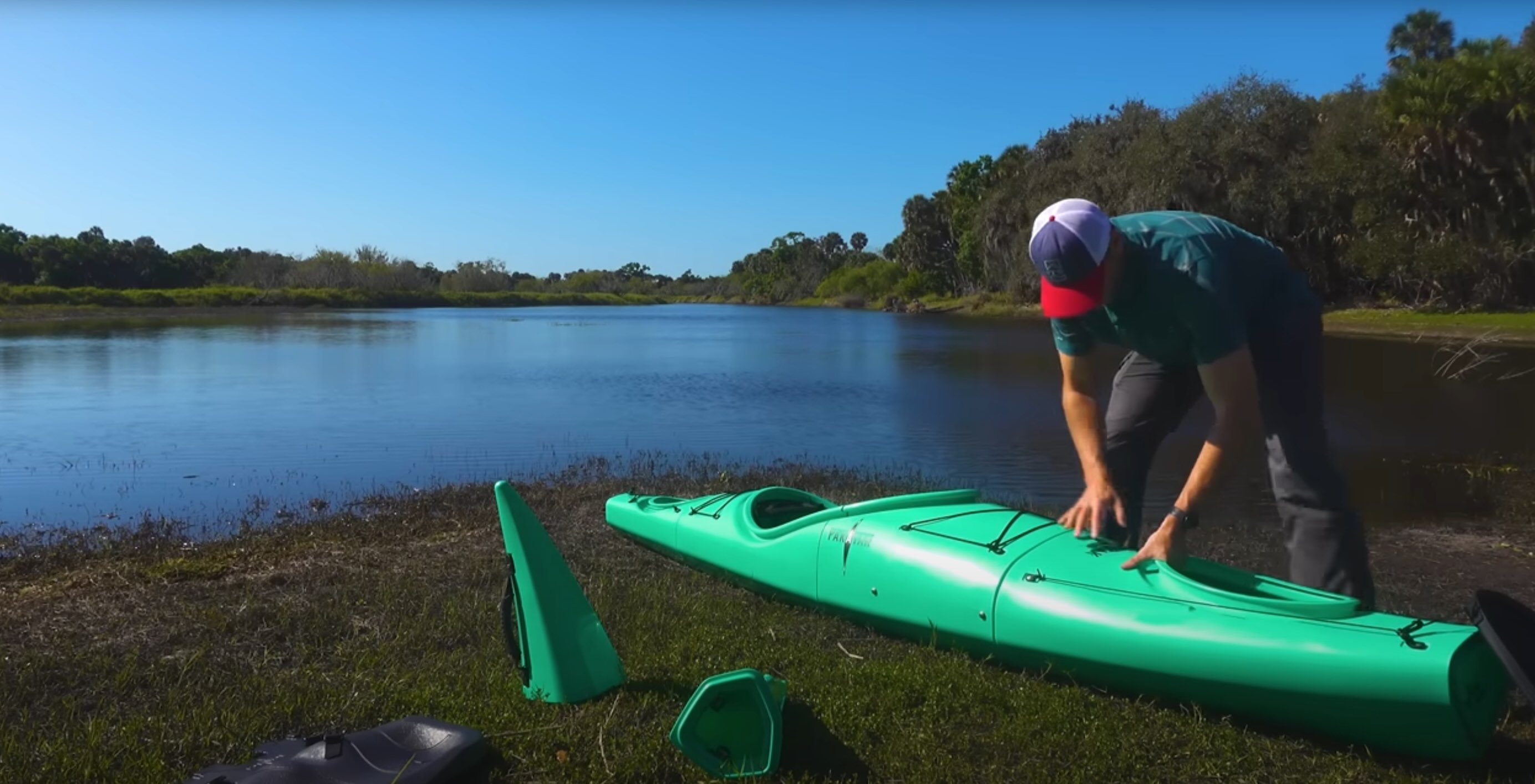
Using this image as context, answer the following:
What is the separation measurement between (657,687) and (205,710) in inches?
57.4

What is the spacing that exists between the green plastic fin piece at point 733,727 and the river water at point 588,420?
16.4ft

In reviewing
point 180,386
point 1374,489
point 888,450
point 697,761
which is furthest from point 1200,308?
point 180,386

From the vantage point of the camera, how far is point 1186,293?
3.34 metres

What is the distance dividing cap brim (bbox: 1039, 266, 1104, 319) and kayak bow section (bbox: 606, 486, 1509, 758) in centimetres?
99

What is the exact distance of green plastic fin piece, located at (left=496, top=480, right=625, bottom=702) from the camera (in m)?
3.48

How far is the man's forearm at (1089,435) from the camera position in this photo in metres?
3.82

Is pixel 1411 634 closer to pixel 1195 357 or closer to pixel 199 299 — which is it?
pixel 1195 357

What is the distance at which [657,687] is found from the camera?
11.8ft

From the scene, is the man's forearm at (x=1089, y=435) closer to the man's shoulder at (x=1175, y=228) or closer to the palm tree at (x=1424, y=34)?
the man's shoulder at (x=1175, y=228)

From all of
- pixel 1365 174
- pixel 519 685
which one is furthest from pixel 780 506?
pixel 1365 174

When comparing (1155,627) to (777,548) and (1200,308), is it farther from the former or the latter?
(777,548)

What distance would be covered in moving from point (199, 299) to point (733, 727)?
6962 centimetres

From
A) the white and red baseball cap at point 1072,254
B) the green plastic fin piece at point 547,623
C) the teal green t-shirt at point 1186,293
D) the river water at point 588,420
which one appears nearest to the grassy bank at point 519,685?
the green plastic fin piece at point 547,623

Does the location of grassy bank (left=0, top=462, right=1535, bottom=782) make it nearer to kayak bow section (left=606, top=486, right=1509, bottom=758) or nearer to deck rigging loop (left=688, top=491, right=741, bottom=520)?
kayak bow section (left=606, top=486, right=1509, bottom=758)
